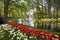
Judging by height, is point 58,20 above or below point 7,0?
below

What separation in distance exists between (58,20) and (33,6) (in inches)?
105

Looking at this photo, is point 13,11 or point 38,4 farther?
point 13,11

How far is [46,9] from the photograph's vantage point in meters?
19.1

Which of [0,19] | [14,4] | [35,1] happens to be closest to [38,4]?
Answer: [35,1]

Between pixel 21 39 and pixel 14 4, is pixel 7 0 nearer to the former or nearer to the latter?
pixel 14 4

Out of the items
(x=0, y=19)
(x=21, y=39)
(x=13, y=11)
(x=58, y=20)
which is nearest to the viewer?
(x=21, y=39)

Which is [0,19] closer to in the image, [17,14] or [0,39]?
[17,14]

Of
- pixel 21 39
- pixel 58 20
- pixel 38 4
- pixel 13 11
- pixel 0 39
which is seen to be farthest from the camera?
pixel 13 11

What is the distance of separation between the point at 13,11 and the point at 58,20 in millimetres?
5346

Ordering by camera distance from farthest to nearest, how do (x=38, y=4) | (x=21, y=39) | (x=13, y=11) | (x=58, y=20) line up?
(x=13, y=11), (x=38, y=4), (x=58, y=20), (x=21, y=39)

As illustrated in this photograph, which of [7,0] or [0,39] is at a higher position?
[7,0]

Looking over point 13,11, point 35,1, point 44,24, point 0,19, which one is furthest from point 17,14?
point 0,19

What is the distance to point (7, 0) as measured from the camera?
59.2 ft

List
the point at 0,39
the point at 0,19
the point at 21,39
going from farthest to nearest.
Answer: the point at 0,19 → the point at 0,39 → the point at 21,39
